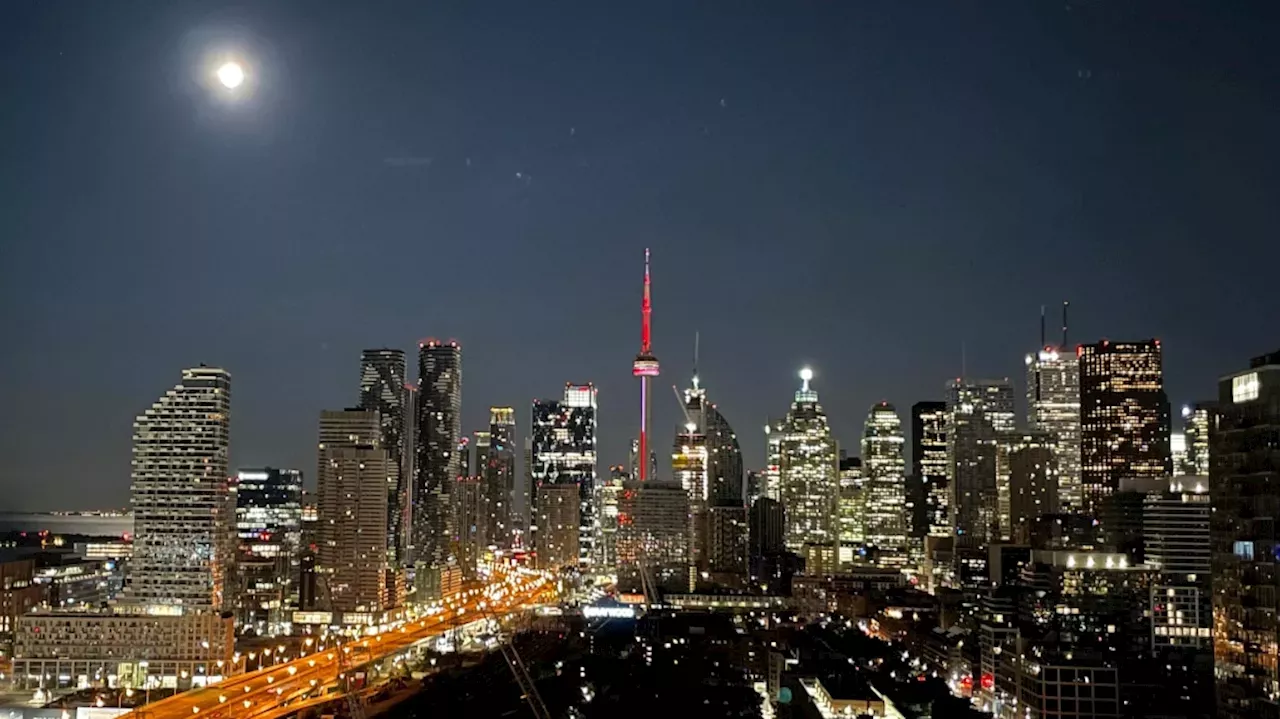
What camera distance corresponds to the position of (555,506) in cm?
5912

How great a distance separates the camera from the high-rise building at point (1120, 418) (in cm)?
4025

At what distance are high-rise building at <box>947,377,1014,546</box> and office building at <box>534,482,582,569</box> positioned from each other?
17.8m

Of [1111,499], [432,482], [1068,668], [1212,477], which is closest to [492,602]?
[432,482]

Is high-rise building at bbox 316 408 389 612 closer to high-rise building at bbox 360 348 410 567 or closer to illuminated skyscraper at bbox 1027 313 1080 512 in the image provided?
high-rise building at bbox 360 348 410 567

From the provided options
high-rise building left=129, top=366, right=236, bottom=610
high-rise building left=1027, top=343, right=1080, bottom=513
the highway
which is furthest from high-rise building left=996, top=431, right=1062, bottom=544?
high-rise building left=129, top=366, right=236, bottom=610

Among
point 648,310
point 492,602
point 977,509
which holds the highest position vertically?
point 648,310

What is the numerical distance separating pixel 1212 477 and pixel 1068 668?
3.77 meters

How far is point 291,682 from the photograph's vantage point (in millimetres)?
21562

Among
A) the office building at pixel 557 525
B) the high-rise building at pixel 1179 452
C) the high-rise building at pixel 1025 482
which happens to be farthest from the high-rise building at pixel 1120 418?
the office building at pixel 557 525

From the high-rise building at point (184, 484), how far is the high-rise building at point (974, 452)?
28.7 metres

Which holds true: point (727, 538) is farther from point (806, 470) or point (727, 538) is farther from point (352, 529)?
point (352, 529)

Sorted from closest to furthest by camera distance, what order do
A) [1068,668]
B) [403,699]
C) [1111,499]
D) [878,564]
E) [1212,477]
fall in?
[1212,477]
[1068,668]
[403,699]
[1111,499]
[878,564]

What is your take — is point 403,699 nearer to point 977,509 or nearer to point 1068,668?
point 1068,668

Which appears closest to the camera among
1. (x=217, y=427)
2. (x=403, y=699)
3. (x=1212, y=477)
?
(x=1212, y=477)
